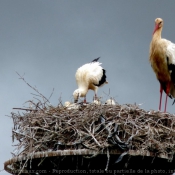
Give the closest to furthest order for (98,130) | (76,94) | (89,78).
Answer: (98,130) < (76,94) < (89,78)

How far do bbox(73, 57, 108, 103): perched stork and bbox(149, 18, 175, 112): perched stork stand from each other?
1.36 m

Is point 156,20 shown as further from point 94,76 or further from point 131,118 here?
point 131,118

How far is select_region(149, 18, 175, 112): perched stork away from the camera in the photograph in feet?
27.4

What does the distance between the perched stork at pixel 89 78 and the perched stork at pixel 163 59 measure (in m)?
1.36

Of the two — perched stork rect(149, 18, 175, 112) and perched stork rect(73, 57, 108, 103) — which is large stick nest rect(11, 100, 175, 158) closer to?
perched stork rect(149, 18, 175, 112)

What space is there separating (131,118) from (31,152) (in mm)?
1247

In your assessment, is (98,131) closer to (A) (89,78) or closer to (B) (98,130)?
(B) (98,130)

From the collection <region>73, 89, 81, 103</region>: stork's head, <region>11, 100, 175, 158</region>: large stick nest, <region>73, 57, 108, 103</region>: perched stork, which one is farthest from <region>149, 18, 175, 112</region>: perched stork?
<region>11, 100, 175, 158</region>: large stick nest

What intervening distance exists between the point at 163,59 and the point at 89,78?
5.48 feet

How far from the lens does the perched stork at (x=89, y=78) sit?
31.4 ft

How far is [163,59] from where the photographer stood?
27.5ft

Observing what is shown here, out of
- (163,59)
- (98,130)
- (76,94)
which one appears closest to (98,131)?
(98,130)

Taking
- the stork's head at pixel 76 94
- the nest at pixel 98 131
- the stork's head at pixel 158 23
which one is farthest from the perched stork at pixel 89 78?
the nest at pixel 98 131

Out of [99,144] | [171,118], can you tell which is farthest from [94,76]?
[99,144]
